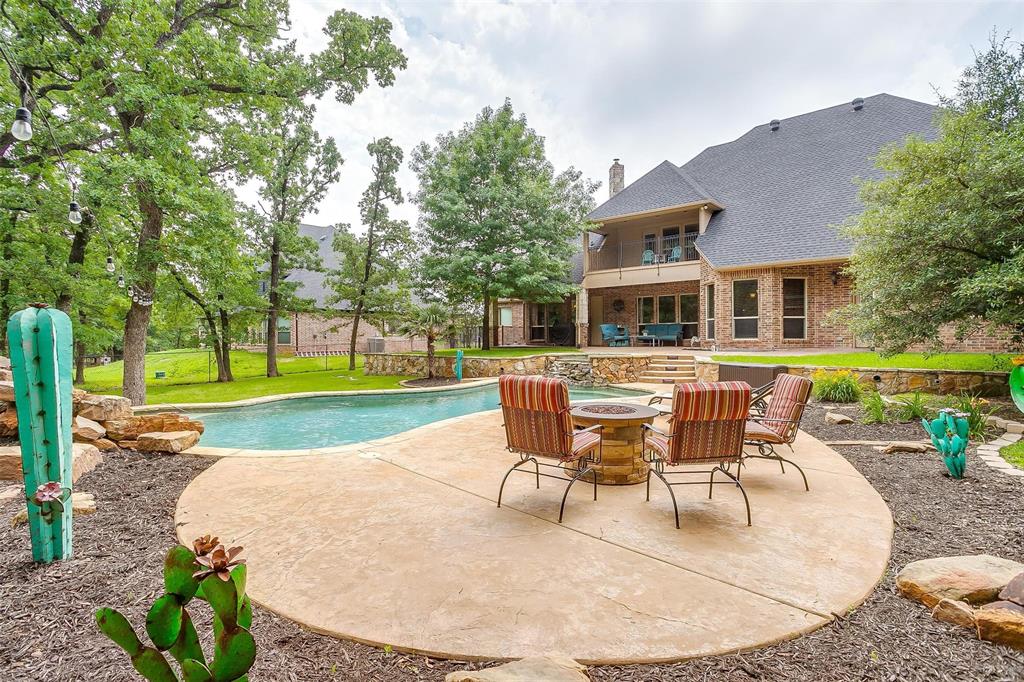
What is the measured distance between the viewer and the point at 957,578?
228 cm

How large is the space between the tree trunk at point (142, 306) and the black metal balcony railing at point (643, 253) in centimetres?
1438

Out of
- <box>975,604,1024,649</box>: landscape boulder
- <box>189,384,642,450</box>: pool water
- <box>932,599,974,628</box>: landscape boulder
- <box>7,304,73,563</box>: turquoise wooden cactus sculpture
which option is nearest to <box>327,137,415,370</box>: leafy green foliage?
<box>189,384,642,450</box>: pool water

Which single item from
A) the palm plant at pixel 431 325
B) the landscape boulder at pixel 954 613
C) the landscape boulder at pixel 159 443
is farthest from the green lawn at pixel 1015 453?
the palm plant at pixel 431 325

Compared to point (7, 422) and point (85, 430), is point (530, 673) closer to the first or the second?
point (85, 430)

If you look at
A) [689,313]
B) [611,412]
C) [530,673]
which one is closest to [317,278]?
[689,313]

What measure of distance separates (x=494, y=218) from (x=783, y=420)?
13851mm

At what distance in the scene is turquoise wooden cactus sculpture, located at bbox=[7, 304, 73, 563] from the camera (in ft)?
8.13

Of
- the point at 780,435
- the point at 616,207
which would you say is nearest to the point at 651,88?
the point at 616,207

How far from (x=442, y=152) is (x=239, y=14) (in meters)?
8.68

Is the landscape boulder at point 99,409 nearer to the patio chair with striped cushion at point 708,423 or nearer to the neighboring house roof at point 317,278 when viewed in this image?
the patio chair with striped cushion at point 708,423

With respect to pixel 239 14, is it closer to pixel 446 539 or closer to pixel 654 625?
pixel 446 539

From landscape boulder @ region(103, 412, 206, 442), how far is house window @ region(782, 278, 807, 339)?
15.7 metres

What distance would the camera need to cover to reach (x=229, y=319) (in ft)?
53.8

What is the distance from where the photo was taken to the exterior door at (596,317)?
20734mm
